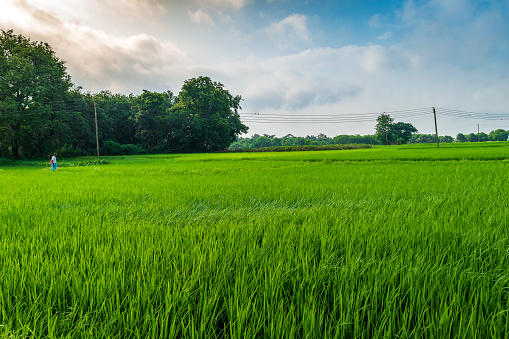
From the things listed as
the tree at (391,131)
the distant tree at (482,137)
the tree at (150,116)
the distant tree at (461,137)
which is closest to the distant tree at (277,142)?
the tree at (391,131)

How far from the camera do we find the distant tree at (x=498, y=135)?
11876 centimetres

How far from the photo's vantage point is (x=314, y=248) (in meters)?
1.87

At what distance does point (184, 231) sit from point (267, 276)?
1256mm

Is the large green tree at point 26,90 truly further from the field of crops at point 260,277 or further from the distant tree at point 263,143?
the distant tree at point 263,143

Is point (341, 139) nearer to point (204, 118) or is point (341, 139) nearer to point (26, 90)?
point (204, 118)

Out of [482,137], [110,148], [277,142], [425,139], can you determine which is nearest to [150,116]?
[110,148]

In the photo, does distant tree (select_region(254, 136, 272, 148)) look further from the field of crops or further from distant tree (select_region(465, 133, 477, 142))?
distant tree (select_region(465, 133, 477, 142))

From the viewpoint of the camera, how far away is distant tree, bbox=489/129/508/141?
119 m

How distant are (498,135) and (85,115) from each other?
168208 mm

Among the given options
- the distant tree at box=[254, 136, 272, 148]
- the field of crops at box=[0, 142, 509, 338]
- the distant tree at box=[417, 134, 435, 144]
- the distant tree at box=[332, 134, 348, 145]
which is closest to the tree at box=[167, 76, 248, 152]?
the field of crops at box=[0, 142, 509, 338]

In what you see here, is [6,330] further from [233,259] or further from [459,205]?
[459,205]

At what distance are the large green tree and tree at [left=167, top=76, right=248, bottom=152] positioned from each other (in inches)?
717

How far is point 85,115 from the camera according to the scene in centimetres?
3622

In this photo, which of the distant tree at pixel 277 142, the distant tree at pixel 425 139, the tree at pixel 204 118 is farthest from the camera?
the distant tree at pixel 425 139
